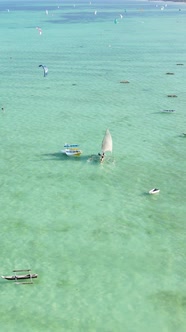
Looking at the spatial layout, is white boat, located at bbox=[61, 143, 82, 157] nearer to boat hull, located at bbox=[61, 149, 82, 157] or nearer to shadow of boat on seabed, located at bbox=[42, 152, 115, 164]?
boat hull, located at bbox=[61, 149, 82, 157]

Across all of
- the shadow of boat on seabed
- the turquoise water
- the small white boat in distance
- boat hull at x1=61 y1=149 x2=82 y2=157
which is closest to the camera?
the turquoise water

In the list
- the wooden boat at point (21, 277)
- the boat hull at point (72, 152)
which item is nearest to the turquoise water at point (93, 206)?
the wooden boat at point (21, 277)

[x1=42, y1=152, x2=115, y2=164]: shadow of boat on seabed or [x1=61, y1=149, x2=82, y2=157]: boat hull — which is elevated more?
[x1=61, y1=149, x2=82, y2=157]: boat hull

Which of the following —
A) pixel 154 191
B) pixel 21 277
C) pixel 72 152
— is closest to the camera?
pixel 21 277

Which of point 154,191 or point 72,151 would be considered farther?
point 72,151

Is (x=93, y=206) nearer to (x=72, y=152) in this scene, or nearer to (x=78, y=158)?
(x=78, y=158)

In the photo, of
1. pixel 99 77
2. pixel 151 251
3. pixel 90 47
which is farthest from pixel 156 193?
pixel 90 47

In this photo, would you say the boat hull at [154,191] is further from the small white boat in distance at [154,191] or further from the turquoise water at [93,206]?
the turquoise water at [93,206]

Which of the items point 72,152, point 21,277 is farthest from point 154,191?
point 21,277

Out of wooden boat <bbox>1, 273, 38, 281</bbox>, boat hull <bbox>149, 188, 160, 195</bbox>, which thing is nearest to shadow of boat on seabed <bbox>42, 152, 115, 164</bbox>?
boat hull <bbox>149, 188, 160, 195</bbox>
